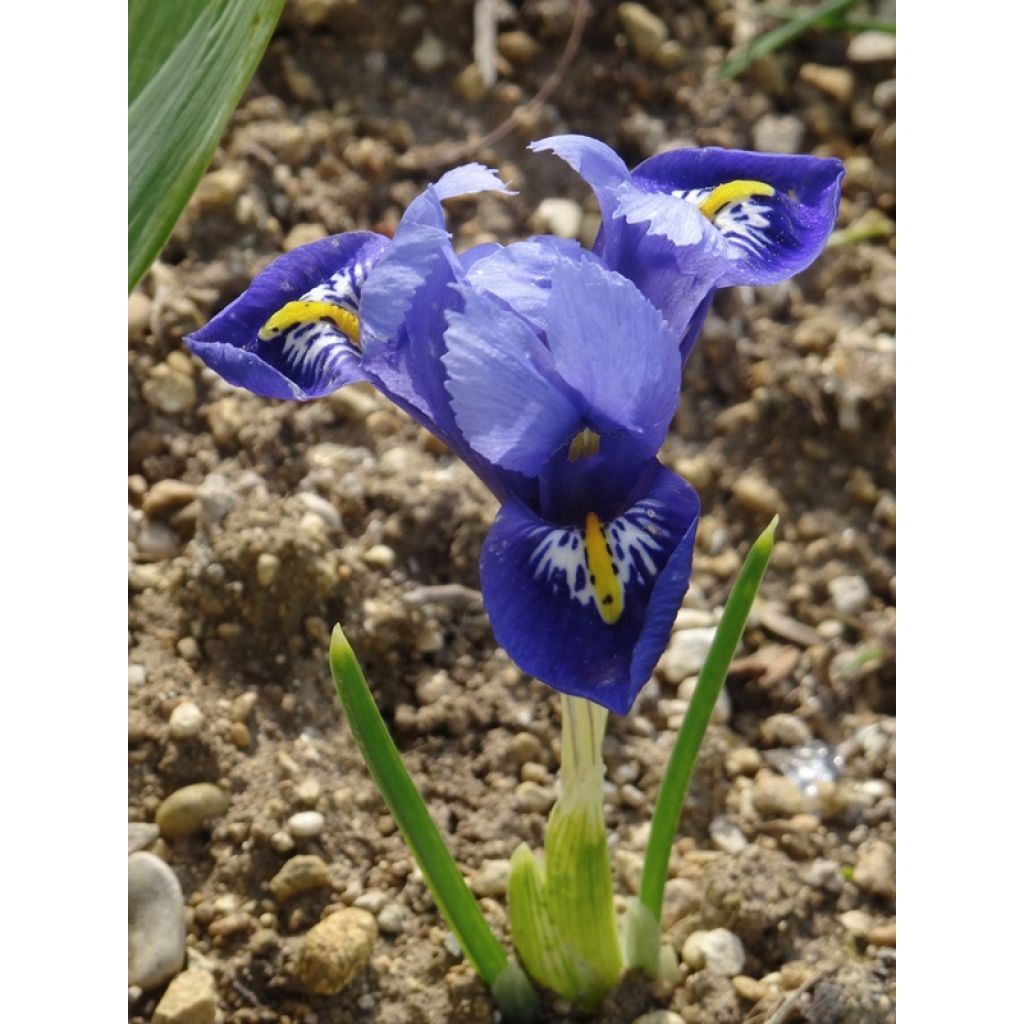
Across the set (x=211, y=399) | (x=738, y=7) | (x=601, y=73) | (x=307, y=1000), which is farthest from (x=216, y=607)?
(x=738, y=7)

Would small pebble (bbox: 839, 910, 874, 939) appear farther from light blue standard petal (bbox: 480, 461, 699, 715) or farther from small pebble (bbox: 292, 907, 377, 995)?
light blue standard petal (bbox: 480, 461, 699, 715)

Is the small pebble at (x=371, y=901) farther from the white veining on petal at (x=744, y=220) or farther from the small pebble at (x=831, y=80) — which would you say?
the small pebble at (x=831, y=80)

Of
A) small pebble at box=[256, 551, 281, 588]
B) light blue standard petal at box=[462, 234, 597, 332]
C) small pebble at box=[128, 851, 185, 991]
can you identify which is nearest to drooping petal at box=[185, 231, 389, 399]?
light blue standard petal at box=[462, 234, 597, 332]

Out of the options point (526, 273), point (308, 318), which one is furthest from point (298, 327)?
point (526, 273)

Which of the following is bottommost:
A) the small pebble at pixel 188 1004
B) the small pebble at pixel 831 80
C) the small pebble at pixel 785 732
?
the small pebble at pixel 188 1004

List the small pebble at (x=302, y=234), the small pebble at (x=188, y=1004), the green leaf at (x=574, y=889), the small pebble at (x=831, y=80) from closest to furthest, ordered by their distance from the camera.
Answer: the green leaf at (x=574, y=889), the small pebble at (x=188, y=1004), the small pebble at (x=302, y=234), the small pebble at (x=831, y=80)

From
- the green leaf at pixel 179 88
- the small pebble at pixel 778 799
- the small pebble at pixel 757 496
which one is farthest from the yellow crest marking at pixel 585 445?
the small pebble at pixel 757 496

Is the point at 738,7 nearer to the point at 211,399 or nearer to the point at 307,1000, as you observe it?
the point at 211,399

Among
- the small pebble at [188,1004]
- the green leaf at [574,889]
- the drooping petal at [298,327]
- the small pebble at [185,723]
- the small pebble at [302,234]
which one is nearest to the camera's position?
the drooping petal at [298,327]
